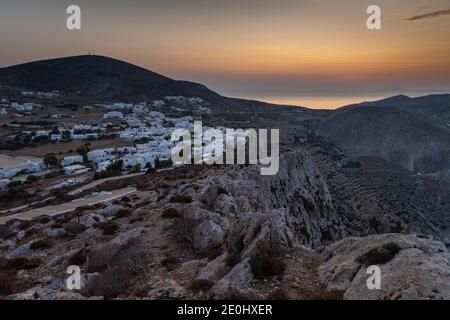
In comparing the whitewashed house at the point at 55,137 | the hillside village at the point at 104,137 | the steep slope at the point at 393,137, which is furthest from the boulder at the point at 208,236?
the steep slope at the point at 393,137

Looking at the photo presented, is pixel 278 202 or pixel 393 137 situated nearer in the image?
pixel 278 202

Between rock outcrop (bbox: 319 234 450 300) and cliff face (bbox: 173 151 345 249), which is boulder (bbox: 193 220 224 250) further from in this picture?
rock outcrop (bbox: 319 234 450 300)

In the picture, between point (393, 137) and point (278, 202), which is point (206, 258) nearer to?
point (278, 202)

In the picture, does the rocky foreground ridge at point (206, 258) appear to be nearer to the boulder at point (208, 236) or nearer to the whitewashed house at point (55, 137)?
the boulder at point (208, 236)

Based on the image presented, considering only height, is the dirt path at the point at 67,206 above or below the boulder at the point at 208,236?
below

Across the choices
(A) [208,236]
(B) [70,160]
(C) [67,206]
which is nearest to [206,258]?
(A) [208,236]

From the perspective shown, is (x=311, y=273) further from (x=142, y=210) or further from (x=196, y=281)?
(x=142, y=210)

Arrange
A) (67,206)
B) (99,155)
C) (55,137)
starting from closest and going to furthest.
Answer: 1. (67,206)
2. (99,155)
3. (55,137)

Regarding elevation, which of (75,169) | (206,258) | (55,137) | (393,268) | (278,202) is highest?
(55,137)

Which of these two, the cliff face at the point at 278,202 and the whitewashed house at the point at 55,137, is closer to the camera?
the cliff face at the point at 278,202

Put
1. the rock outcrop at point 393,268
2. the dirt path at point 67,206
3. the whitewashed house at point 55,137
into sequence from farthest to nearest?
1. the whitewashed house at point 55,137
2. the dirt path at point 67,206
3. the rock outcrop at point 393,268
